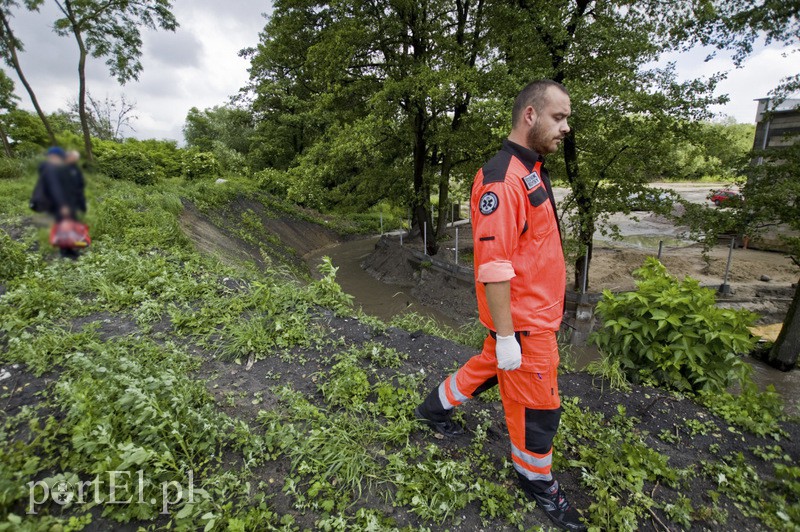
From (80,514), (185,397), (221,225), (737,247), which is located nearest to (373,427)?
(185,397)

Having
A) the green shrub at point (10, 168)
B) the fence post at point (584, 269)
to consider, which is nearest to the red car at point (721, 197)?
the fence post at point (584, 269)

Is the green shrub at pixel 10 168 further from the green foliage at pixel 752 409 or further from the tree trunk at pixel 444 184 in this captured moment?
the tree trunk at pixel 444 184

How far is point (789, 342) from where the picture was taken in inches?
319

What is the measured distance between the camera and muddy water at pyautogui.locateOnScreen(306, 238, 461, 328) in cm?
1129

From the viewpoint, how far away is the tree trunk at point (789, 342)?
314 inches

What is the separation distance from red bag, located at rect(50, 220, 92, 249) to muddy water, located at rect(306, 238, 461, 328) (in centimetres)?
798

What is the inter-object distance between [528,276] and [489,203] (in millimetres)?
510

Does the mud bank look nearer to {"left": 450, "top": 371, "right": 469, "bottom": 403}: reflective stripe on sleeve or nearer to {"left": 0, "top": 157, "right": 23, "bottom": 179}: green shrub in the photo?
{"left": 450, "top": 371, "right": 469, "bottom": 403}: reflective stripe on sleeve

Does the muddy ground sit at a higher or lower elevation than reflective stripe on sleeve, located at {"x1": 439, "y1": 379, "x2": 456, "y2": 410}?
lower

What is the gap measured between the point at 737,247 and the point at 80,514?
2111 centimetres

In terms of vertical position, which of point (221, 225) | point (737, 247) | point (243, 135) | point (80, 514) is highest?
point (243, 135)

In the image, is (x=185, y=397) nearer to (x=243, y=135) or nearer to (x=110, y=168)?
(x=110, y=168)

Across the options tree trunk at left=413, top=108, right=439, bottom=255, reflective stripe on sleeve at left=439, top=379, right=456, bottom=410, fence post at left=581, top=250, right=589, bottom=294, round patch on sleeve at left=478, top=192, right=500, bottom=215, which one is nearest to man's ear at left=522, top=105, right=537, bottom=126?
round patch on sleeve at left=478, top=192, right=500, bottom=215

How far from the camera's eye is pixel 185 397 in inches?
107
